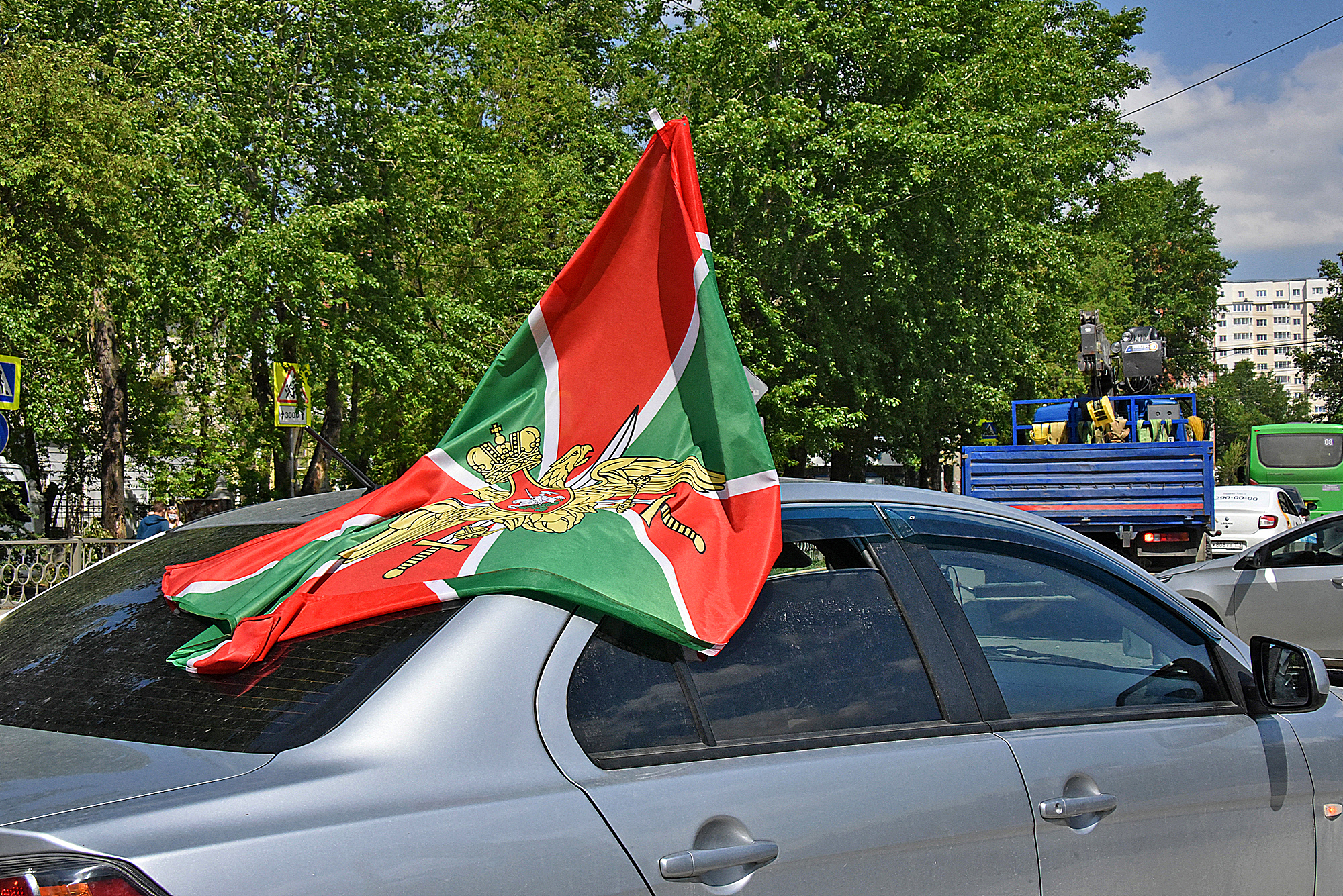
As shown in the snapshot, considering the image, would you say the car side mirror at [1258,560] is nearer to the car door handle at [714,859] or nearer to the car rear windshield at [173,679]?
the car door handle at [714,859]

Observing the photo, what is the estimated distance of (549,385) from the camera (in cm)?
324

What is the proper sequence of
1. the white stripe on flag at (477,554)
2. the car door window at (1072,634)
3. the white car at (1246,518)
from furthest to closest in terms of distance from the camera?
the white car at (1246,518) → the car door window at (1072,634) → the white stripe on flag at (477,554)

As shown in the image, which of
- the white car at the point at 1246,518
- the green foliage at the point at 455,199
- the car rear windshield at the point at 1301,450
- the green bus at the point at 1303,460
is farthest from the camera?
the car rear windshield at the point at 1301,450

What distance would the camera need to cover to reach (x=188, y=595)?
2.46 m

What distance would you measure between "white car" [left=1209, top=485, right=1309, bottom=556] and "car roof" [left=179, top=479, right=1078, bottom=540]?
54.7 ft

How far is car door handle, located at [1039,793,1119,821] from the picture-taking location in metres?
2.51

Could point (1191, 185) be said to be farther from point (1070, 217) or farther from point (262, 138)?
point (262, 138)

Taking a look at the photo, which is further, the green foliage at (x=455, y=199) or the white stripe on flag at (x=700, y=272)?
the green foliage at (x=455, y=199)

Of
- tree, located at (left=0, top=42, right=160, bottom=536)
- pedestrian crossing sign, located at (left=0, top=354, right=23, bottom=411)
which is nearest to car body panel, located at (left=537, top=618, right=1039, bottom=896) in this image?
pedestrian crossing sign, located at (left=0, top=354, right=23, bottom=411)

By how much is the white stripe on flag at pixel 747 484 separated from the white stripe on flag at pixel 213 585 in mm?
1005

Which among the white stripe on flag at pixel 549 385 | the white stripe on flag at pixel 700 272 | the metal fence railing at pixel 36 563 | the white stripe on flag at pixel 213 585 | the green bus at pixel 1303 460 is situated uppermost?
the white stripe on flag at pixel 700 272

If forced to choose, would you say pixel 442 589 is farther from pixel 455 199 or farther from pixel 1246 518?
pixel 1246 518

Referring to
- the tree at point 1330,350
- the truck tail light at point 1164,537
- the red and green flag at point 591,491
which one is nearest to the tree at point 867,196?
the truck tail light at point 1164,537

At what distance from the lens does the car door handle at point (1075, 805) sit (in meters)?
2.51
